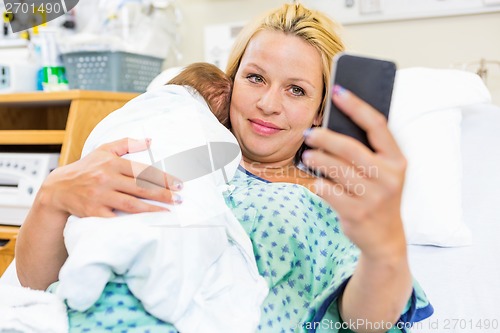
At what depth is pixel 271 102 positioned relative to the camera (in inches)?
46.3

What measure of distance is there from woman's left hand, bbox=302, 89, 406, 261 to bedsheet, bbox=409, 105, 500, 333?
1.83ft

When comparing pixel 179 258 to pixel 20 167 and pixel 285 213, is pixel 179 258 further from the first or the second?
pixel 20 167

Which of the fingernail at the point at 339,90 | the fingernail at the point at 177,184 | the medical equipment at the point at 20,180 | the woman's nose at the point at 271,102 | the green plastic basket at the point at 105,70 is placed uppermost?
the fingernail at the point at 339,90

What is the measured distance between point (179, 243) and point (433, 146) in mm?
866

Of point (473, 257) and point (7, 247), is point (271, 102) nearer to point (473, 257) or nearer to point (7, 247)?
point (473, 257)

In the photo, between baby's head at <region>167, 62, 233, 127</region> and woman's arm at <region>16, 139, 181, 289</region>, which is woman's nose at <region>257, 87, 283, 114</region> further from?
woman's arm at <region>16, 139, 181, 289</region>

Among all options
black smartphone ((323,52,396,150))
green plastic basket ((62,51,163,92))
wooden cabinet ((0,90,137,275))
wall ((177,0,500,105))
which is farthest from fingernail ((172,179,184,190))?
green plastic basket ((62,51,163,92))

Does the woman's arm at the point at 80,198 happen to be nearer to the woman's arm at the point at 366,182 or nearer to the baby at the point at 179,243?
the baby at the point at 179,243

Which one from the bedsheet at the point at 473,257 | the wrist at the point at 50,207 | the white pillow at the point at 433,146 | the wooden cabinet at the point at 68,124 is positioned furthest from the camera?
the wooden cabinet at the point at 68,124

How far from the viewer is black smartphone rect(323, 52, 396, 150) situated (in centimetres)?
67

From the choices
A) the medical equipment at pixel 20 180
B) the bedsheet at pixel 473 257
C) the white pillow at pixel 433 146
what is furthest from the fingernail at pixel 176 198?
the medical equipment at pixel 20 180

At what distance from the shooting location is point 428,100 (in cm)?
150

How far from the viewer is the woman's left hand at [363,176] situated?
61 centimetres

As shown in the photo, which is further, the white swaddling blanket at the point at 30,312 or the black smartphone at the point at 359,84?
the white swaddling blanket at the point at 30,312
